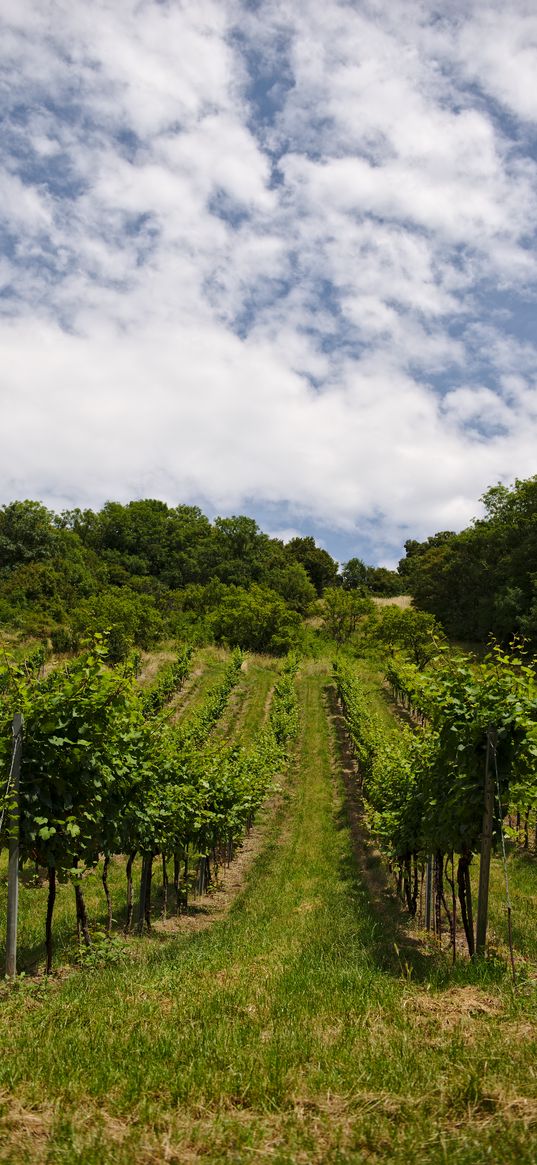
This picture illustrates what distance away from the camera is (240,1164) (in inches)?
118

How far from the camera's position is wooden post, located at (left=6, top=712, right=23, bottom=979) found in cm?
608

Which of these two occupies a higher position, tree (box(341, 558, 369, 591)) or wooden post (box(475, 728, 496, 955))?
tree (box(341, 558, 369, 591))

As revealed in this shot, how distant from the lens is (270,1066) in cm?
396

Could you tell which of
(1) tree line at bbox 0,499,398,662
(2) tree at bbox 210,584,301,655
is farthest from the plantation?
(2) tree at bbox 210,584,301,655

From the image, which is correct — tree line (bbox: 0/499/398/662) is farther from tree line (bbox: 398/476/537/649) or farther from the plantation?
the plantation

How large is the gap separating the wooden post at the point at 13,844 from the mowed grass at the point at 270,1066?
1.54 feet

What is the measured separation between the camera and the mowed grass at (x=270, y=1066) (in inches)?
124

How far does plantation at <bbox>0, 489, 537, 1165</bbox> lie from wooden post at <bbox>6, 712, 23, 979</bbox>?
8 cm

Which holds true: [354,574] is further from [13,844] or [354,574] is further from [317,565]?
[13,844]

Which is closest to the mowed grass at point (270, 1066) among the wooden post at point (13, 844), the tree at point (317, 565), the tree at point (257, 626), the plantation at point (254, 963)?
the plantation at point (254, 963)

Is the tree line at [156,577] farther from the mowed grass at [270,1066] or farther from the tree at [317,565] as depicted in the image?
the mowed grass at [270,1066]

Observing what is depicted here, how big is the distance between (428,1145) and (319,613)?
76.4 meters

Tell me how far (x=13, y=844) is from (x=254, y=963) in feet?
9.97

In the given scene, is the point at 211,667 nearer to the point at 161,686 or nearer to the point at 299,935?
the point at 161,686
